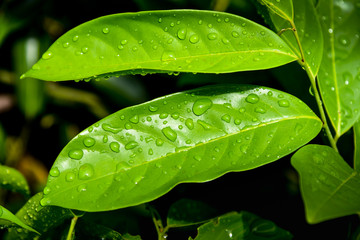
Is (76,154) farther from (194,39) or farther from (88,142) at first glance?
(194,39)

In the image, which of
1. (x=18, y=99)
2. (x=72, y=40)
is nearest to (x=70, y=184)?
(x=72, y=40)

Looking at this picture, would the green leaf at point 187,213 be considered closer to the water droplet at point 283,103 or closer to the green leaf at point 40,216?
the green leaf at point 40,216

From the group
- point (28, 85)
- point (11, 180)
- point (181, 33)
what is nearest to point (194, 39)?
point (181, 33)

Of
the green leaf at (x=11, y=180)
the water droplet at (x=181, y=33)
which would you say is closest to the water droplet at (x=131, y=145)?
the water droplet at (x=181, y=33)

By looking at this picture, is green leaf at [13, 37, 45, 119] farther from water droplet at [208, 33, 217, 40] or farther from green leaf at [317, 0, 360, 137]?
green leaf at [317, 0, 360, 137]

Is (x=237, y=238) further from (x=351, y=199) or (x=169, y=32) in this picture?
(x=169, y=32)

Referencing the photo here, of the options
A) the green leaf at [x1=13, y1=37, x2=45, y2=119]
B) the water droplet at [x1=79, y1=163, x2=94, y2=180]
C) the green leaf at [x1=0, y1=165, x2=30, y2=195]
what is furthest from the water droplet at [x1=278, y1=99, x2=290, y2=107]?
the green leaf at [x1=13, y1=37, x2=45, y2=119]
